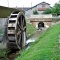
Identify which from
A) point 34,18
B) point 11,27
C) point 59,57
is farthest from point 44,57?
point 34,18

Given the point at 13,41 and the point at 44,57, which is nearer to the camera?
the point at 44,57

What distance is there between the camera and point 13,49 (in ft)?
52.5

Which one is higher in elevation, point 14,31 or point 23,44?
point 14,31

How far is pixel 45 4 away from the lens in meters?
63.3

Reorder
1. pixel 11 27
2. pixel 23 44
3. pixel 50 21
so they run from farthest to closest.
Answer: pixel 50 21, pixel 23 44, pixel 11 27

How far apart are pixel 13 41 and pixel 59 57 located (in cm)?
756

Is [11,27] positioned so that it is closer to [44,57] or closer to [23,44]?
[23,44]

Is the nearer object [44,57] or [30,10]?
[44,57]

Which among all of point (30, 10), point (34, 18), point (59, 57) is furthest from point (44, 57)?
point (30, 10)

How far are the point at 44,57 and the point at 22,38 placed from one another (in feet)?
31.6

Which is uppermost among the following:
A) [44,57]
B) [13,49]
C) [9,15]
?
[9,15]

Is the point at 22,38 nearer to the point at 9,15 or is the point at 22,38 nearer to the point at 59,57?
the point at 9,15

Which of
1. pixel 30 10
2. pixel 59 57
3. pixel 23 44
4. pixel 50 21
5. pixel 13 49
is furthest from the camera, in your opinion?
pixel 30 10

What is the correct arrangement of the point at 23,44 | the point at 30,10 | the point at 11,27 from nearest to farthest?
1. the point at 11,27
2. the point at 23,44
3. the point at 30,10
